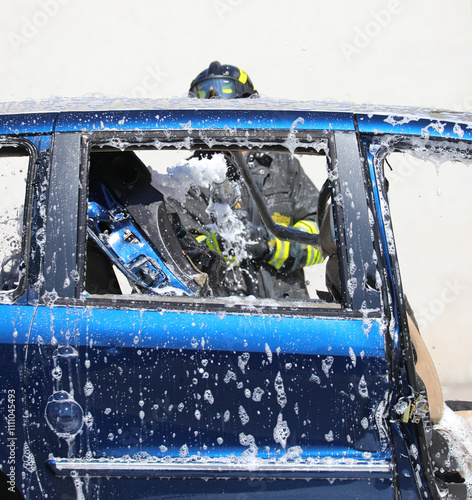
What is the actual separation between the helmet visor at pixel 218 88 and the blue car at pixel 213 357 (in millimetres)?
2015

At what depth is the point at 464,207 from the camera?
5.71 metres

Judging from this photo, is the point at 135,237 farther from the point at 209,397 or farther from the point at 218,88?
the point at 218,88

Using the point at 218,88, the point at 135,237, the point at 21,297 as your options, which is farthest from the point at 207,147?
the point at 218,88

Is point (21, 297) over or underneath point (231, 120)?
underneath

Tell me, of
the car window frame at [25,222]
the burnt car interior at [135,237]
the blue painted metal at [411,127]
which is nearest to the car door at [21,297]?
the car window frame at [25,222]

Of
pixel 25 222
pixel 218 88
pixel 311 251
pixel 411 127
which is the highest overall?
pixel 218 88

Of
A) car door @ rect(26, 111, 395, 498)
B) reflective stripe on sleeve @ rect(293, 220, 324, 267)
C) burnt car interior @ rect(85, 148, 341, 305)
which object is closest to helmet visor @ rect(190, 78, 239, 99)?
reflective stripe on sleeve @ rect(293, 220, 324, 267)

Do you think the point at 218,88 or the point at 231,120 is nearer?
the point at 231,120

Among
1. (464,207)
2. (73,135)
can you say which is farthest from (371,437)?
(464,207)

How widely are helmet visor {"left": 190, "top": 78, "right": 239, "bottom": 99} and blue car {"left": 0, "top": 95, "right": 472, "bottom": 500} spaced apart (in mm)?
2015

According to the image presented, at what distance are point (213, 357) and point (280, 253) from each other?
175 centimetres

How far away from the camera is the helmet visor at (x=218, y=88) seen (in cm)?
358

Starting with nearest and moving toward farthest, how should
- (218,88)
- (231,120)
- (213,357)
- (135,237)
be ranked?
(213,357) → (231,120) → (135,237) → (218,88)

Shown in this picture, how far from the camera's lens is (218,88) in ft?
11.8
